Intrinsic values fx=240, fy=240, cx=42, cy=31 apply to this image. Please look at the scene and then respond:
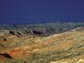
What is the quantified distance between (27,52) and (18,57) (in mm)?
8116

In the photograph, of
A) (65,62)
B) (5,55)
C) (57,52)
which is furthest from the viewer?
(5,55)

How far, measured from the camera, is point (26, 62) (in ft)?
292

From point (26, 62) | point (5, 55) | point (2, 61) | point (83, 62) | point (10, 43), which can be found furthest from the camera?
point (10, 43)

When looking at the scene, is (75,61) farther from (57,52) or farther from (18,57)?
(18,57)

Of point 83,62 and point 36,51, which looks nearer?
point 83,62

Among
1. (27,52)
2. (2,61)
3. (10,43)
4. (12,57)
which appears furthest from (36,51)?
(10,43)

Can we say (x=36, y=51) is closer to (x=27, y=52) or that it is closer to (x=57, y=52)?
(x=27, y=52)

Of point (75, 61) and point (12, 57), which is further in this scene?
point (12, 57)

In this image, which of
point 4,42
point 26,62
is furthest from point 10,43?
point 26,62

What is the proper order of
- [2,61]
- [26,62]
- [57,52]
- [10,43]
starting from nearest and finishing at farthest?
[26,62] < [2,61] < [57,52] < [10,43]

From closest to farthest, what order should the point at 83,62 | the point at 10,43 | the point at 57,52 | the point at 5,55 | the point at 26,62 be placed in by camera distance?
the point at 83,62 → the point at 26,62 → the point at 57,52 → the point at 5,55 → the point at 10,43

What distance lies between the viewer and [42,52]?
10844 centimetres

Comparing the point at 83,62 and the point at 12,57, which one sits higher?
Result: the point at 83,62

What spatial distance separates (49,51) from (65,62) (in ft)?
129
